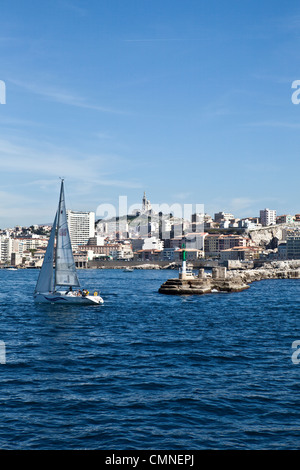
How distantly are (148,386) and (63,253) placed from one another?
1096 inches

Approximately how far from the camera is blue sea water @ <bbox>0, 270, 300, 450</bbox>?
13609 millimetres

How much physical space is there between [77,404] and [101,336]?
1302 cm

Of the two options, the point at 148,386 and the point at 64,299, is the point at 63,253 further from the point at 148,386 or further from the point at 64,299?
the point at 148,386

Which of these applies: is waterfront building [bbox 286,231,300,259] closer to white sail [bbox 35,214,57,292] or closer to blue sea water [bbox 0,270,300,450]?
white sail [bbox 35,214,57,292]

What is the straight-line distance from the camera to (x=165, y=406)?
634 inches

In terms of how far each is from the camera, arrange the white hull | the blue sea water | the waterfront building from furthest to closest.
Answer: the waterfront building, the white hull, the blue sea water

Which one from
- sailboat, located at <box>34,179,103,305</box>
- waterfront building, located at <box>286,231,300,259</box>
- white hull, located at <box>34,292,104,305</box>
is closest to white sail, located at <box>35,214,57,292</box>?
sailboat, located at <box>34,179,103,305</box>

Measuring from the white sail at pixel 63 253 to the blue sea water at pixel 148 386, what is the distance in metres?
9.65

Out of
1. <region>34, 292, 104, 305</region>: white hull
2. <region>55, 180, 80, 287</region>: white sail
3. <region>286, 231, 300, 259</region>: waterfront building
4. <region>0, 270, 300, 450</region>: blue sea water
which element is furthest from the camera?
<region>286, 231, 300, 259</region>: waterfront building

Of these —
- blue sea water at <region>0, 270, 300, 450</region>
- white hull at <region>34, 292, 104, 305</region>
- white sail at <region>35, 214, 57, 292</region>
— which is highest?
white sail at <region>35, 214, 57, 292</region>

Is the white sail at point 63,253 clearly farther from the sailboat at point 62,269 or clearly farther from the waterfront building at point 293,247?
the waterfront building at point 293,247

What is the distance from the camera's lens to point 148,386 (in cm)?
1827

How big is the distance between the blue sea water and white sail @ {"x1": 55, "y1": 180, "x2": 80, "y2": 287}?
9.65 meters

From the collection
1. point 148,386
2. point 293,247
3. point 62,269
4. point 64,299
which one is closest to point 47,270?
point 62,269
